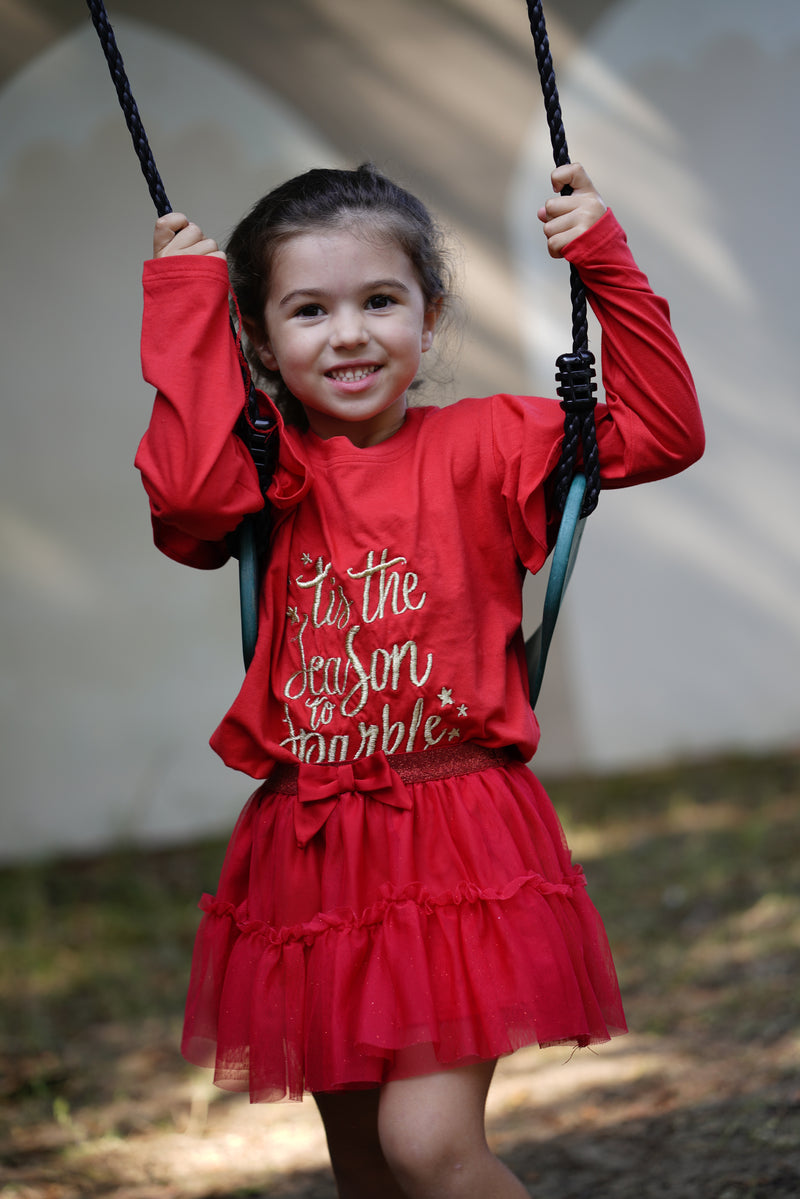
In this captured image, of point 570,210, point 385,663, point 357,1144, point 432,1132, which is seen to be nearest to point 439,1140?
point 432,1132

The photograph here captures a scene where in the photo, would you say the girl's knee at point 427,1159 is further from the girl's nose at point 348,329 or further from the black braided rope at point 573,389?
the girl's nose at point 348,329

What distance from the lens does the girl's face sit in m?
1.48

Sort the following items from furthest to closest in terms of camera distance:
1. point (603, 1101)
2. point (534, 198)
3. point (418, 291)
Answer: point (534, 198)
point (603, 1101)
point (418, 291)

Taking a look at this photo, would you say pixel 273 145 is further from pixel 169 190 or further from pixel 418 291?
pixel 418 291

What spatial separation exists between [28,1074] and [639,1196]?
144 cm

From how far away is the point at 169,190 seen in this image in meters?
4.61

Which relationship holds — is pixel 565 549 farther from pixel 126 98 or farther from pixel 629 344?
pixel 126 98

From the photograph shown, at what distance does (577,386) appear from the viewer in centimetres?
141

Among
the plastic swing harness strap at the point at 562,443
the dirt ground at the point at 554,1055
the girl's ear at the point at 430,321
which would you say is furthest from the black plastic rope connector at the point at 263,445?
the dirt ground at the point at 554,1055

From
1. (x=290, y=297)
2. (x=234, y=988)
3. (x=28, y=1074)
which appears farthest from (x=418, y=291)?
(x=28, y=1074)

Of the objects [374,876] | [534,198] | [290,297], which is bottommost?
[374,876]

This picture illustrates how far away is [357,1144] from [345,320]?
1009 millimetres

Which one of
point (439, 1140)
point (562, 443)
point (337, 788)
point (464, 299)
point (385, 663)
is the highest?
point (464, 299)


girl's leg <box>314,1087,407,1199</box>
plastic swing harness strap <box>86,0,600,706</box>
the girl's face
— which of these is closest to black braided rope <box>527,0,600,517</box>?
plastic swing harness strap <box>86,0,600,706</box>
